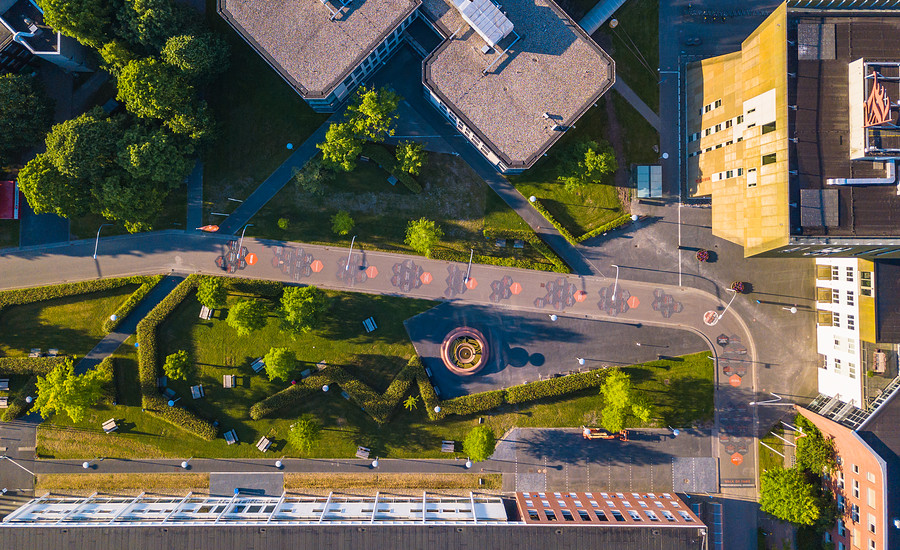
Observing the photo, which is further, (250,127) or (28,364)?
(250,127)

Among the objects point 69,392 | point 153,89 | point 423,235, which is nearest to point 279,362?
point 423,235

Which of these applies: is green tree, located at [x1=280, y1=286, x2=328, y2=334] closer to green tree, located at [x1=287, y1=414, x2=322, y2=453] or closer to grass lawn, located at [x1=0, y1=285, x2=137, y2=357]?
green tree, located at [x1=287, y1=414, x2=322, y2=453]

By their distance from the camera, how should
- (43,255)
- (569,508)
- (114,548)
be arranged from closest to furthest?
(114,548)
(569,508)
(43,255)

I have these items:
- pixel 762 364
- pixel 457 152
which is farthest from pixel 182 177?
pixel 762 364

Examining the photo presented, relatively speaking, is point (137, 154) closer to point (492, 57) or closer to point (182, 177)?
point (182, 177)

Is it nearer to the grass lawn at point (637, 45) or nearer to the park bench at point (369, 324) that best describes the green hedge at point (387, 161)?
the park bench at point (369, 324)

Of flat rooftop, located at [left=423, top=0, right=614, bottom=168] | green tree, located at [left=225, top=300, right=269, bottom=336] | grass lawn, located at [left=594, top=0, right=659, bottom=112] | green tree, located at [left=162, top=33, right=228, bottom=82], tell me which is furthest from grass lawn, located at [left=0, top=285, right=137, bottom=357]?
grass lawn, located at [left=594, top=0, right=659, bottom=112]

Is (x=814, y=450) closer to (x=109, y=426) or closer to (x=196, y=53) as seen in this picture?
(x=196, y=53)
